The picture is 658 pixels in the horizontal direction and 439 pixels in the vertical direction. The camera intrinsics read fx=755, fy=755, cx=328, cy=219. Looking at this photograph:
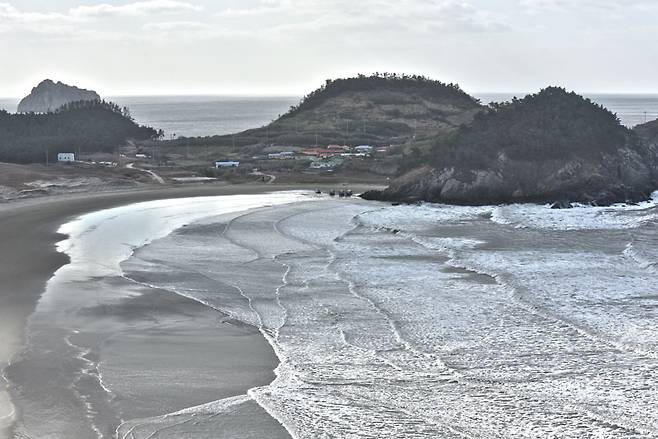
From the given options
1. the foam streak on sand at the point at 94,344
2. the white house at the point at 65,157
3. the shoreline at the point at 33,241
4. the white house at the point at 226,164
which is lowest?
the foam streak on sand at the point at 94,344

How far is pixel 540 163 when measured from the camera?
2292 inches

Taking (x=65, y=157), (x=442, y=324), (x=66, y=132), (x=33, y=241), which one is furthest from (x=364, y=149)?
(x=442, y=324)

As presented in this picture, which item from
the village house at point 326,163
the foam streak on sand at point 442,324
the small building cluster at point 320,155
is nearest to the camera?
the foam streak on sand at point 442,324

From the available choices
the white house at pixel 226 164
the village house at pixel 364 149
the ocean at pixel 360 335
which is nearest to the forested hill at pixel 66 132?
the white house at pixel 226 164

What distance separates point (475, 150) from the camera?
195 ft

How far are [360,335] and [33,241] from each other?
21.7m

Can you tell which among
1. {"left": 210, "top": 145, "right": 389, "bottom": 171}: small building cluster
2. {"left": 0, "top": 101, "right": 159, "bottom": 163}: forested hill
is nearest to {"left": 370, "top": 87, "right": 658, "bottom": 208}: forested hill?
{"left": 210, "top": 145, "right": 389, "bottom": 171}: small building cluster

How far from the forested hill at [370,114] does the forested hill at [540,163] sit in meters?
27.6

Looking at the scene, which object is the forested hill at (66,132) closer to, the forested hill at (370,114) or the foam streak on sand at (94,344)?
the forested hill at (370,114)

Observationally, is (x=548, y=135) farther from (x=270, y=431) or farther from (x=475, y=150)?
(x=270, y=431)

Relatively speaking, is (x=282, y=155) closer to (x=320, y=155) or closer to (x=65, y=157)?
(x=320, y=155)

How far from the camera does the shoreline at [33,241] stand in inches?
800

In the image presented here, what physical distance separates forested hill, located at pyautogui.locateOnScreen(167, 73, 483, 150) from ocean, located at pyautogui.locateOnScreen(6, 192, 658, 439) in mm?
59686

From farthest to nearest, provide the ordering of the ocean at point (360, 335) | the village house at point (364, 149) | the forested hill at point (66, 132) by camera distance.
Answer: the village house at point (364, 149) → the forested hill at point (66, 132) → the ocean at point (360, 335)
